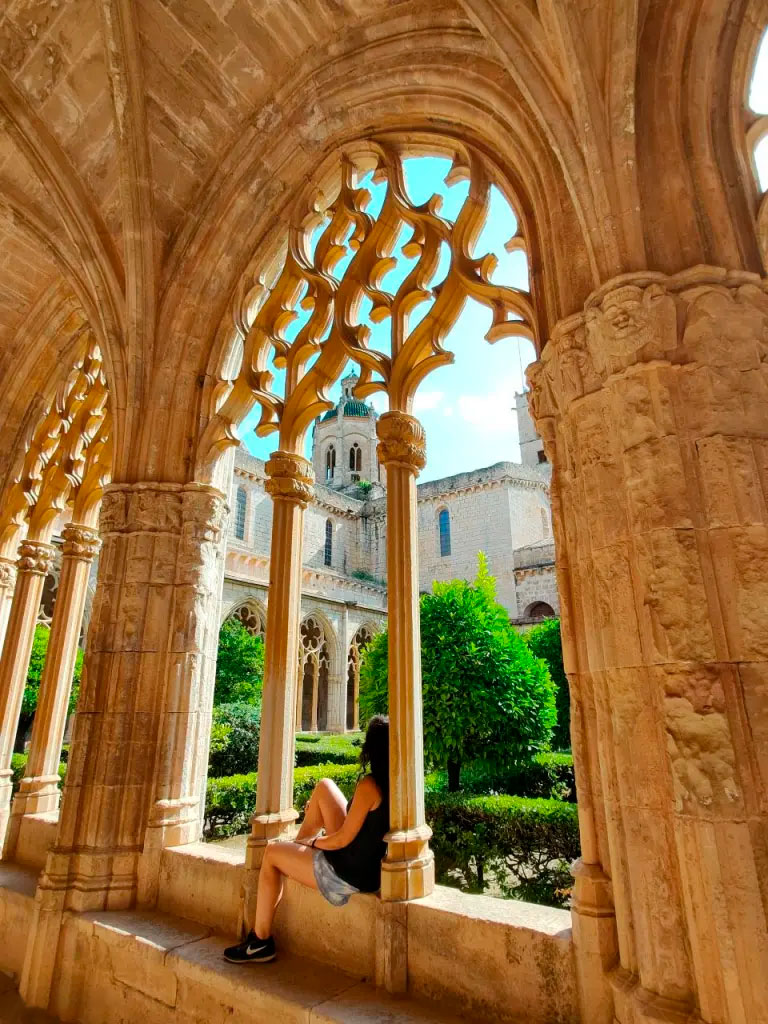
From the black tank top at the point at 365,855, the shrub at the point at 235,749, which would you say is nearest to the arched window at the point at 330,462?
the shrub at the point at 235,749

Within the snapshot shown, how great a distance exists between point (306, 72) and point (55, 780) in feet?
17.4

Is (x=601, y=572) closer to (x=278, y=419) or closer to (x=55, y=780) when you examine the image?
(x=278, y=419)

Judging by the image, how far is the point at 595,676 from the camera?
1.96 meters

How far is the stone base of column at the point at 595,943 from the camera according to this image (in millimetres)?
1839

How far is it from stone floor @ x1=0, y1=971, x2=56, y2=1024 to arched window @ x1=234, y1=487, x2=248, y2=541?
1678 cm

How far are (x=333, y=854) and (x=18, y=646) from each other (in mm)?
3923

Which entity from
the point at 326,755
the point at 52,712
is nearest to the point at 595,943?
the point at 52,712

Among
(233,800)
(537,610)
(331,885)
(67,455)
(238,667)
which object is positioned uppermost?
(537,610)

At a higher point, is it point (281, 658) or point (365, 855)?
point (281, 658)

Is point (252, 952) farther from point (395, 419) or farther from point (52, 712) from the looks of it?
point (52, 712)

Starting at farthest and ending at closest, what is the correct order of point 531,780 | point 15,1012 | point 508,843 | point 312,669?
point 312,669 → point 531,780 → point 508,843 → point 15,1012

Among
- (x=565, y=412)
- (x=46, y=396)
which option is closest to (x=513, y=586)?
(x=46, y=396)

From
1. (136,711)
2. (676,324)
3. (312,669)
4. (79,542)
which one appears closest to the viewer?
(676,324)

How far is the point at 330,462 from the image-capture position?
34969 millimetres
